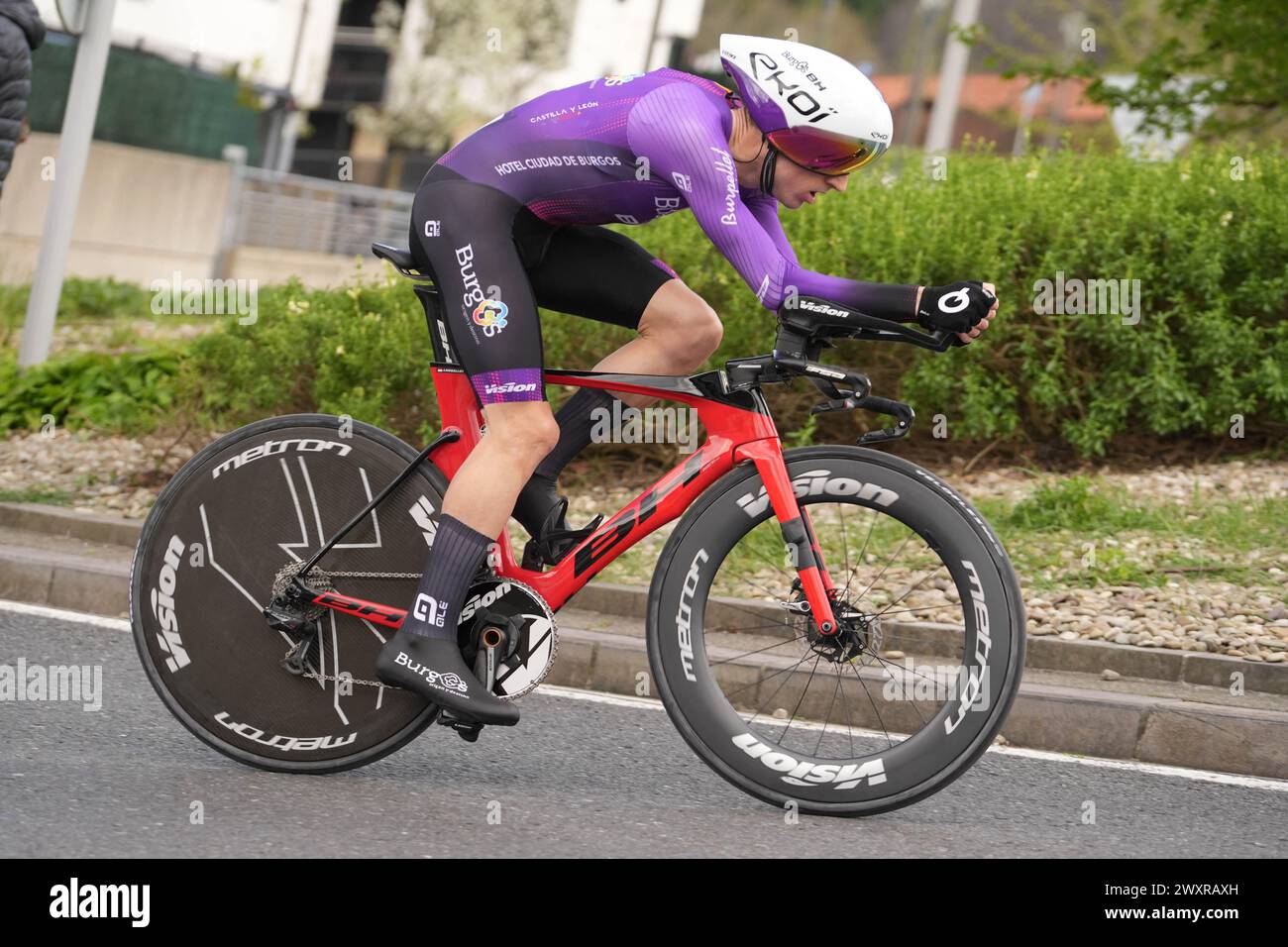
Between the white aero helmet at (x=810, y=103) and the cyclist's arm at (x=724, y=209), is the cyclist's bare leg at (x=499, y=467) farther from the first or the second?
the white aero helmet at (x=810, y=103)

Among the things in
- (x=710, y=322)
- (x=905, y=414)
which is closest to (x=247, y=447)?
(x=710, y=322)

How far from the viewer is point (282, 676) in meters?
4.36

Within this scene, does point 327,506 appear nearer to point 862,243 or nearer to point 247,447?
point 247,447

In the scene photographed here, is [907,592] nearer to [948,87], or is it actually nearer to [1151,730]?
[1151,730]

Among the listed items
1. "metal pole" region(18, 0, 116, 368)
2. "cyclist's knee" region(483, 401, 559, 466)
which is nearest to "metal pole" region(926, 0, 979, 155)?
"metal pole" region(18, 0, 116, 368)

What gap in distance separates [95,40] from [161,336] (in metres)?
2.95

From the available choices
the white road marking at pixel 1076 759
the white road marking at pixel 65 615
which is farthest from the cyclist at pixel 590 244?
the white road marking at pixel 65 615

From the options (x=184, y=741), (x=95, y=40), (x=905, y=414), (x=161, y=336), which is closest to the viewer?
(x=905, y=414)

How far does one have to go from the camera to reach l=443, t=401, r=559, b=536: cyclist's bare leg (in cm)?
408

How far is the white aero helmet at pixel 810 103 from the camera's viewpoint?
3783 millimetres

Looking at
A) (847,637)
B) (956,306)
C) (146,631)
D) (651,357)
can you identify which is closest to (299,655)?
(146,631)

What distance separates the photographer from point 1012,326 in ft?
27.7

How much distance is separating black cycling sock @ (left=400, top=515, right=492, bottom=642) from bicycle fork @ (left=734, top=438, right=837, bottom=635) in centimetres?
72

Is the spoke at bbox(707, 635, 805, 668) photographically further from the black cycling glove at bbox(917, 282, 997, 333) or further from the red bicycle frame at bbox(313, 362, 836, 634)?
the black cycling glove at bbox(917, 282, 997, 333)
